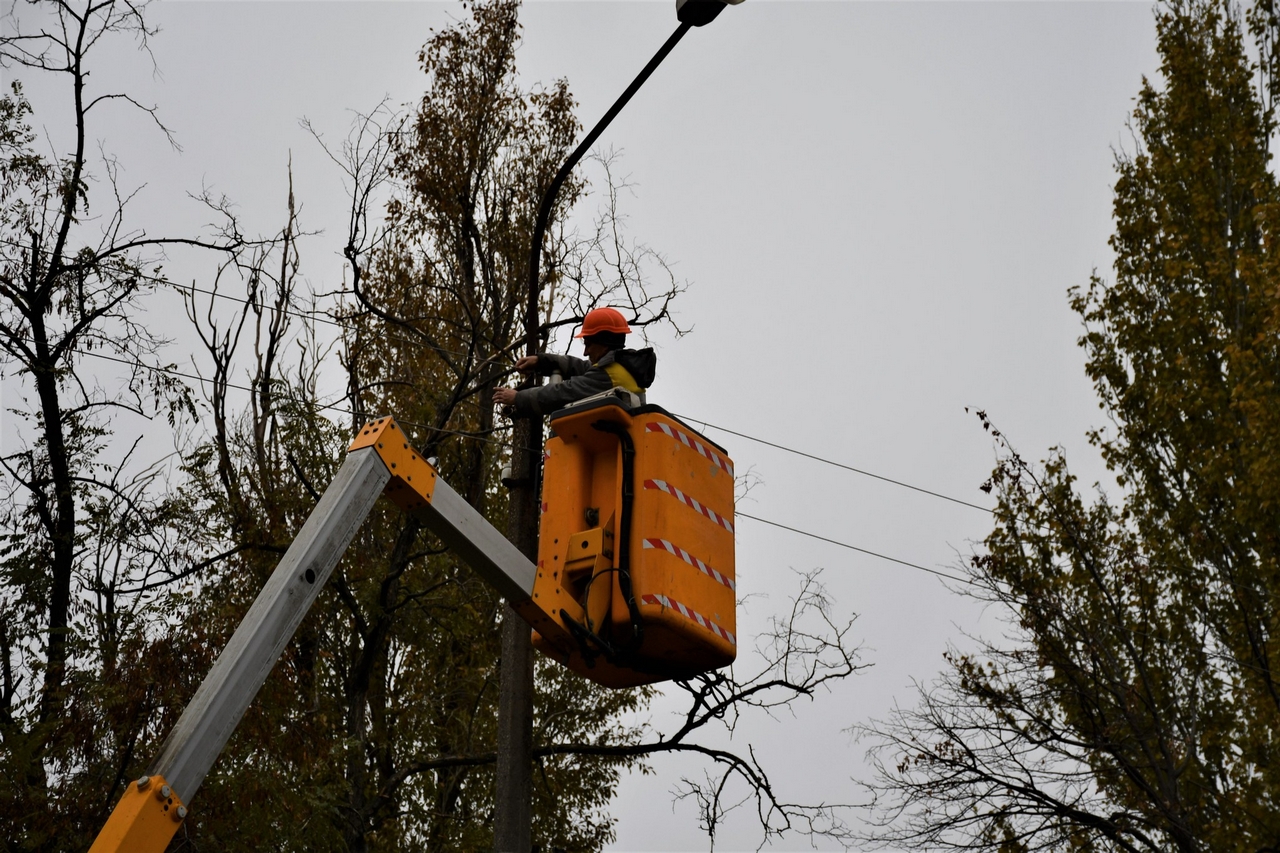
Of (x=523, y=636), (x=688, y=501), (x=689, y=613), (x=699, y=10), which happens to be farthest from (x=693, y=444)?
(x=699, y=10)

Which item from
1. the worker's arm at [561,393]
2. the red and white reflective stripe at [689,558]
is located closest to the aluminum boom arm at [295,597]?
the red and white reflective stripe at [689,558]

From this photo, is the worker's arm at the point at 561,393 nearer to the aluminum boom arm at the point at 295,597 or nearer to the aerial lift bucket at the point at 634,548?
the aerial lift bucket at the point at 634,548

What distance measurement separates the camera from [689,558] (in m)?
6.56

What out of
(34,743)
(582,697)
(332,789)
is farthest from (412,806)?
(34,743)

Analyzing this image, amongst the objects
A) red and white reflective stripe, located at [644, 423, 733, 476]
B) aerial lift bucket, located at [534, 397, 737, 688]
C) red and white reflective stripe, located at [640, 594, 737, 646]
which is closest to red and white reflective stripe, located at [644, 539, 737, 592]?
aerial lift bucket, located at [534, 397, 737, 688]

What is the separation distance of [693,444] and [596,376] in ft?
2.27

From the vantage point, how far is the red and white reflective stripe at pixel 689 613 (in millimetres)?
6309

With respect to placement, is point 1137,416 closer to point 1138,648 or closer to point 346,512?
point 1138,648

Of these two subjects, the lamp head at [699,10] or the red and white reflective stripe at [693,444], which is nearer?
the red and white reflective stripe at [693,444]

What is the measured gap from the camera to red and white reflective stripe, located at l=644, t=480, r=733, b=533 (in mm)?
6527

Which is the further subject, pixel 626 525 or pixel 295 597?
pixel 626 525

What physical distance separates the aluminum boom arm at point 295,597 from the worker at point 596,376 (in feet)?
3.79

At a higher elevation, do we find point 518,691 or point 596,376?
point 596,376

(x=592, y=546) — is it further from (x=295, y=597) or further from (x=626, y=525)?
(x=295, y=597)
